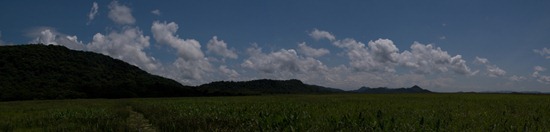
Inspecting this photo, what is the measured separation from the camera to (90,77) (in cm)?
13450

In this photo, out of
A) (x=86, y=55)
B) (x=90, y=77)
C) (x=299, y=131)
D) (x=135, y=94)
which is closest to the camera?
(x=299, y=131)

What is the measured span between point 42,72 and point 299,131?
132m

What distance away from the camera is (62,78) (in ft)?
408

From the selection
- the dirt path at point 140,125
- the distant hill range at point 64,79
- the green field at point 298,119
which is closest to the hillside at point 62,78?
the distant hill range at point 64,79

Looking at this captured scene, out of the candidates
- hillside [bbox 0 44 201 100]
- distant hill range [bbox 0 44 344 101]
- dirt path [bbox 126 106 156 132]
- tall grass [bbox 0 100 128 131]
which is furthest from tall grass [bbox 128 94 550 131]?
distant hill range [bbox 0 44 344 101]

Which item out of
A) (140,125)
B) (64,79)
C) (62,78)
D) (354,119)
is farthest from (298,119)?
(62,78)

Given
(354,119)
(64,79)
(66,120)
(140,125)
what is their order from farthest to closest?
(64,79), (66,120), (140,125), (354,119)

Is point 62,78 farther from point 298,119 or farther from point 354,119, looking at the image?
point 354,119

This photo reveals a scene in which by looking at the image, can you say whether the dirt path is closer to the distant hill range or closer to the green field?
the green field

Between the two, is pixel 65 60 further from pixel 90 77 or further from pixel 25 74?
pixel 25 74

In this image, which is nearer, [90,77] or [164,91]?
[164,91]

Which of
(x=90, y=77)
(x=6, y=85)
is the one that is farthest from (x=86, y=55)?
(x=6, y=85)

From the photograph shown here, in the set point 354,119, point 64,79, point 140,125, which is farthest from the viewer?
point 64,79

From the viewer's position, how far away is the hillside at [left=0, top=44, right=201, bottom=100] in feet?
340
